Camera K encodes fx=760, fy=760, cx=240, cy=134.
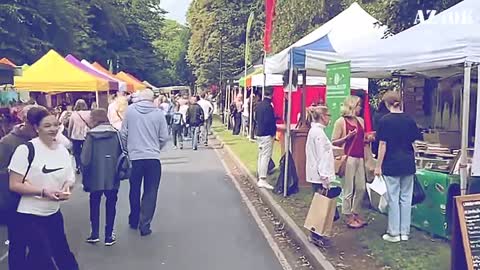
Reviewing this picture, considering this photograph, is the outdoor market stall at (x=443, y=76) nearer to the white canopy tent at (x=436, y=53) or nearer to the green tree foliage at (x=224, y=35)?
the white canopy tent at (x=436, y=53)

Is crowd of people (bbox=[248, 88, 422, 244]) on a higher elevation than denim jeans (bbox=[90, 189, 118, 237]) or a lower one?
higher

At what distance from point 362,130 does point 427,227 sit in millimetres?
1513

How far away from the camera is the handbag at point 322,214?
8.47 meters

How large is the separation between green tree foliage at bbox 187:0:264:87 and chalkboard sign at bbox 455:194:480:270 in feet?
144

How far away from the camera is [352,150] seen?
9945 mm

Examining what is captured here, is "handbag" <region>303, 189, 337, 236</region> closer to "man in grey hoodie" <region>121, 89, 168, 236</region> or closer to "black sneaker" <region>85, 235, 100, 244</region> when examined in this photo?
"man in grey hoodie" <region>121, 89, 168, 236</region>

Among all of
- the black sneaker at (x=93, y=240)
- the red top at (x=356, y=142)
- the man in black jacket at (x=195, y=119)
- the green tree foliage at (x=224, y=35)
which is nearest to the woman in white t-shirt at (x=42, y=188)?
the black sneaker at (x=93, y=240)

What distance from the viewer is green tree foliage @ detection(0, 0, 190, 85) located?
23484mm

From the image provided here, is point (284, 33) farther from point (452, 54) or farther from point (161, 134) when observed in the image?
point (452, 54)

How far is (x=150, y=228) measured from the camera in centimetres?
1048

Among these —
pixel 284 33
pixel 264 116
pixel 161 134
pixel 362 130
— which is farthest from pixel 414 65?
pixel 284 33

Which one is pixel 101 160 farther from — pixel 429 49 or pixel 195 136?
pixel 195 136

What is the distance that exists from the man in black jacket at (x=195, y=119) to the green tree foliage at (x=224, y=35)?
2442 cm

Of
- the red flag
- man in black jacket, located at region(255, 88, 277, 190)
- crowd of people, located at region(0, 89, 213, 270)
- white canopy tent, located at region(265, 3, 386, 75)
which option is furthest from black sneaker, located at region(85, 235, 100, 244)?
the red flag
